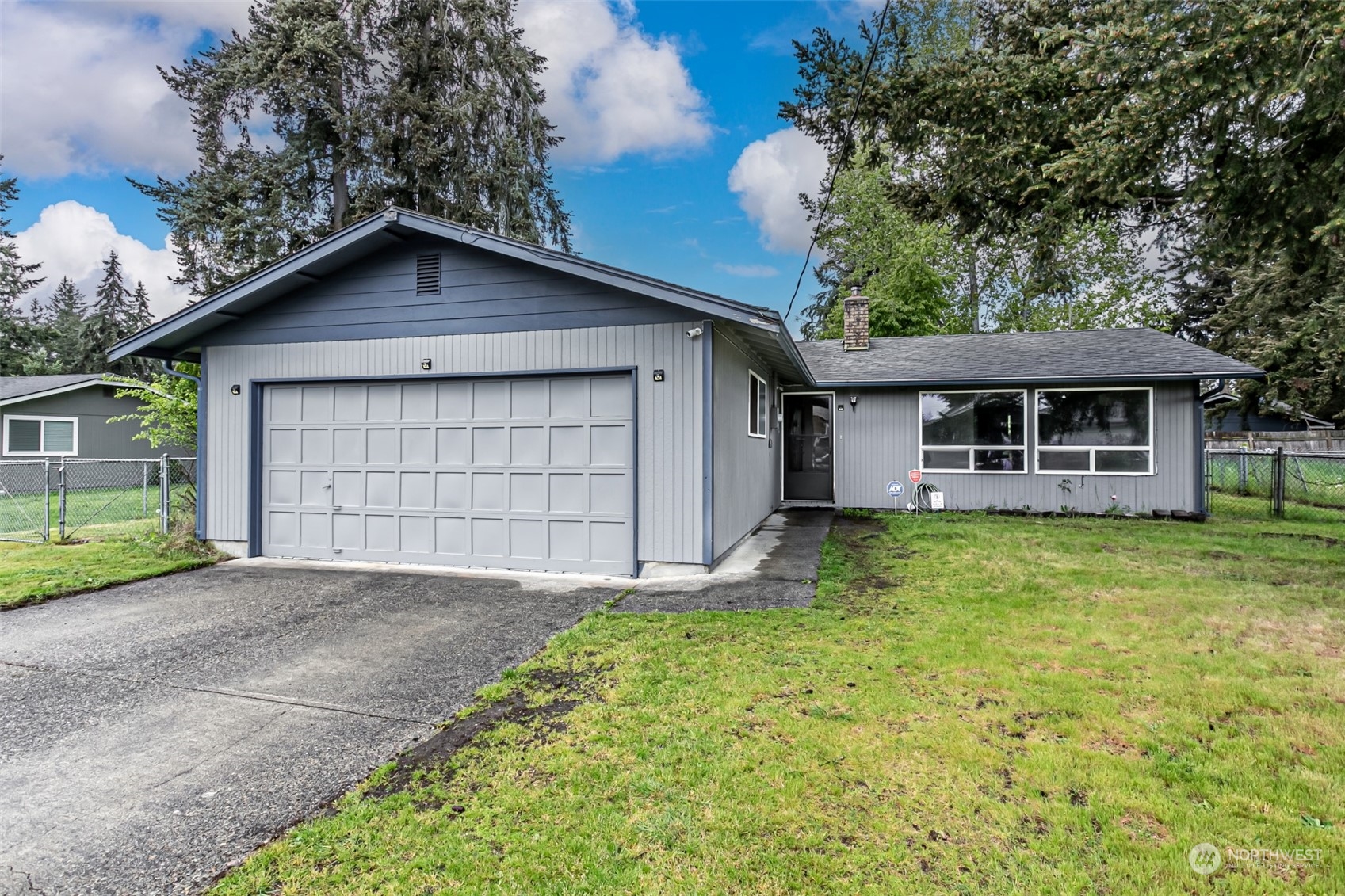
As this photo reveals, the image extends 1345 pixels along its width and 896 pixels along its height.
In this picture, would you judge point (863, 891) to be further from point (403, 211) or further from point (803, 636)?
point (403, 211)

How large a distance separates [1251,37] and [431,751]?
7.49m

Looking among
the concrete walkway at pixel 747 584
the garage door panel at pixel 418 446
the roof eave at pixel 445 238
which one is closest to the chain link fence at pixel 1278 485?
the concrete walkway at pixel 747 584

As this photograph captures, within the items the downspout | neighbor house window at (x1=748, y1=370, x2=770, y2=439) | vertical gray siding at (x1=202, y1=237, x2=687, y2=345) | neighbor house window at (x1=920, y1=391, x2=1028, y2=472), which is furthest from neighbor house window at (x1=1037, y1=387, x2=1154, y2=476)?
the downspout

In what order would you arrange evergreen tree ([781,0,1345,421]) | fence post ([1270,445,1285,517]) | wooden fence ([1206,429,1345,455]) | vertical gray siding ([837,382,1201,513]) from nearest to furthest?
evergreen tree ([781,0,1345,421]) → vertical gray siding ([837,382,1201,513]) → fence post ([1270,445,1285,517]) → wooden fence ([1206,429,1345,455])

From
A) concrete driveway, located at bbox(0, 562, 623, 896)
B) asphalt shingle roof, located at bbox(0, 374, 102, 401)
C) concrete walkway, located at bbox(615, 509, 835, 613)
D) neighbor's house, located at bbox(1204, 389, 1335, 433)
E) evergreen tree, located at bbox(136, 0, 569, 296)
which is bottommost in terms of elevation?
concrete driveway, located at bbox(0, 562, 623, 896)

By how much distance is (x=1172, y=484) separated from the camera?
32.8 ft

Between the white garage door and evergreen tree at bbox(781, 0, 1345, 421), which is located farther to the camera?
the white garage door

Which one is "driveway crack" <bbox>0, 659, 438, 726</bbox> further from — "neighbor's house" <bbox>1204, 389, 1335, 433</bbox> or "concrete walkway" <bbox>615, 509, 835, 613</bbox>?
"neighbor's house" <bbox>1204, 389, 1335, 433</bbox>

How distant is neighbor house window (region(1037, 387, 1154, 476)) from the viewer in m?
10.1

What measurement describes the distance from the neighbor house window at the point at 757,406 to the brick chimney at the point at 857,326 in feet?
12.5

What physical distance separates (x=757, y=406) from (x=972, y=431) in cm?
442

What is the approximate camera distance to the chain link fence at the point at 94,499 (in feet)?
27.8

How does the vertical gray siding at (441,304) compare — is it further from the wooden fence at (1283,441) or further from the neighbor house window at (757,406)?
the wooden fence at (1283,441)

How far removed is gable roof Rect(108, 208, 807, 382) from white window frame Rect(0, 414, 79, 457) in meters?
12.8
